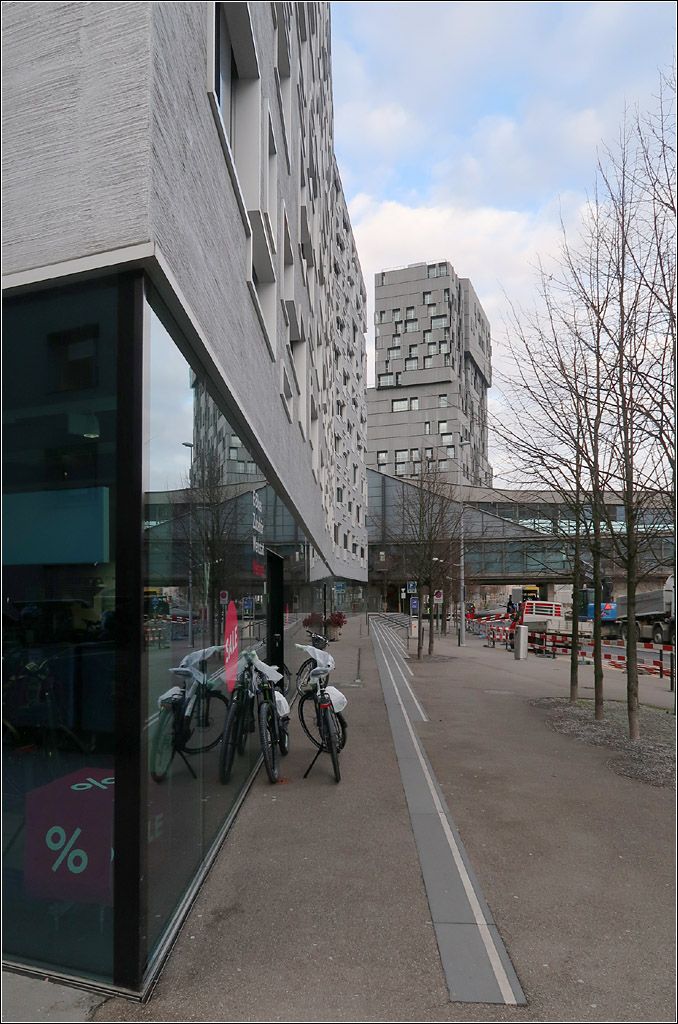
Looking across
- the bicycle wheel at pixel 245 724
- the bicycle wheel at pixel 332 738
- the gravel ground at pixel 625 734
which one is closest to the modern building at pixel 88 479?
the bicycle wheel at pixel 245 724

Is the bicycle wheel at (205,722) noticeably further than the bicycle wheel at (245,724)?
No

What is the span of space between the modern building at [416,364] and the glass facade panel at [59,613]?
293ft

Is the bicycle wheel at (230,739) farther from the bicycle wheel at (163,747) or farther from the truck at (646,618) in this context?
the truck at (646,618)

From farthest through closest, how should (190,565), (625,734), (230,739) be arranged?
(625,734)
(230,739)
(190,565)

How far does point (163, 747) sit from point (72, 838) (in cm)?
61

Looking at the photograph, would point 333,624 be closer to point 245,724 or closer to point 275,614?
point 275,614

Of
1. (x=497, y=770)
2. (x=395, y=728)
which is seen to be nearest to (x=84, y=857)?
(x=497, y=770)

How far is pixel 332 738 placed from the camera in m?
7.64

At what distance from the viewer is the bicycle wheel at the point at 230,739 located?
5.80m

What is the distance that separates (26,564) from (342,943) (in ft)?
8.64

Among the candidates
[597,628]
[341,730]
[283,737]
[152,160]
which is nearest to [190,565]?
[152,160]

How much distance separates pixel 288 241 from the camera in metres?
12.9

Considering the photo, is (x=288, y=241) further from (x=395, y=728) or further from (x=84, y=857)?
→ (x=84, y=857)

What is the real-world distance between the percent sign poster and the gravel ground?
627 centimetres
